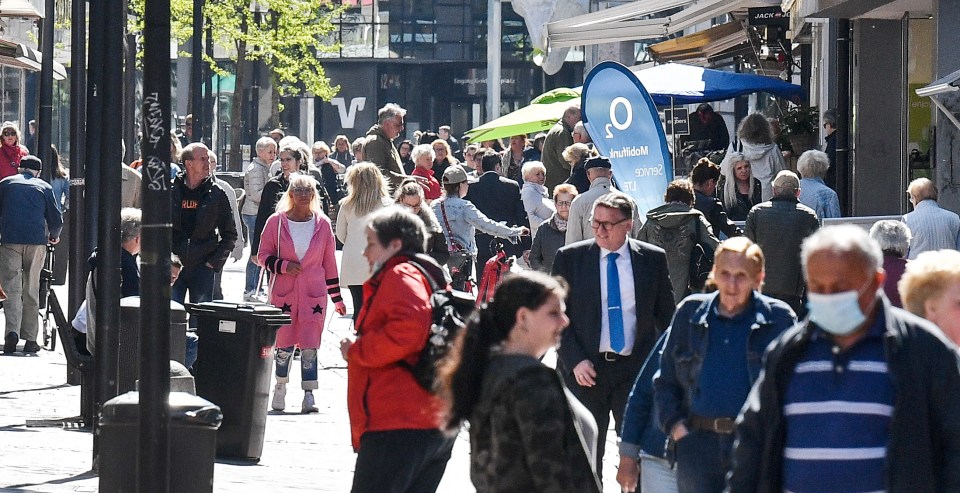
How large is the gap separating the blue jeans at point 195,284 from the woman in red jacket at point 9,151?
833cm

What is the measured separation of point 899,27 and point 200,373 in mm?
11030

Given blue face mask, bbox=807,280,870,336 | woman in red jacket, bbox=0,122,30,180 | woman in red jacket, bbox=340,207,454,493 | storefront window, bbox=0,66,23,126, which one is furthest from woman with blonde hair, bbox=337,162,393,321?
storefront window, bbox=0,66,23,126

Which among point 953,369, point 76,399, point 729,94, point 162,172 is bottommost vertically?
point 76,399

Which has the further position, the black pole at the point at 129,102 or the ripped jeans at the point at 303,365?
the black pole at the point at 129,102

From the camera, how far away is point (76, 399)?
1261 centimetres

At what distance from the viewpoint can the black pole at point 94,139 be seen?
32.3 ft

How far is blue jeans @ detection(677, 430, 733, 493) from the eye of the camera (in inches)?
243

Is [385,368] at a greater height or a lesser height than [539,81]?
lesser

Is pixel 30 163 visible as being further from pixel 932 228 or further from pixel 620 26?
pixel 620 26

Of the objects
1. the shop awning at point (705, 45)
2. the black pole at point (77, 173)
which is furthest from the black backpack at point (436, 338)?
the shop awning at point (705, 45)

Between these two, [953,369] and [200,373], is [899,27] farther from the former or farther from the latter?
[953,369]

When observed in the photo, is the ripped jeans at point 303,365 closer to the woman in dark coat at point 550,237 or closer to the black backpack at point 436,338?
the woman in dark coat at point 550,237

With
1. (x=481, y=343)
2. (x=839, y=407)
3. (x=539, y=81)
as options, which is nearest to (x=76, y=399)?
(x=481, y=343)

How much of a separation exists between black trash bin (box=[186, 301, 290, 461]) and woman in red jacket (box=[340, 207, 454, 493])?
12.6 feet
